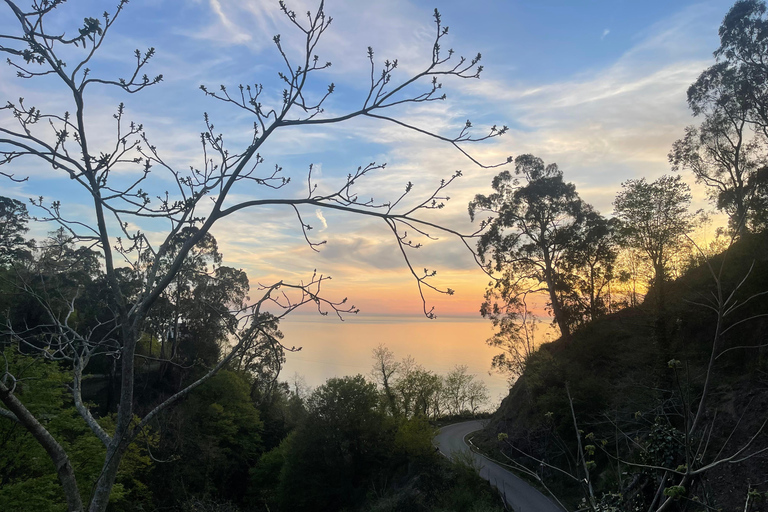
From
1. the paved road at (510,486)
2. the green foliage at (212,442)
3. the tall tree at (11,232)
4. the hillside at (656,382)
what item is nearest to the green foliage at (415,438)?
the paved road at (510,486)

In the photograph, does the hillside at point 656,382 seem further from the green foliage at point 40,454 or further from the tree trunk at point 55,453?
the green foliage at point 40,454

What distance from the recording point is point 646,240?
20.4 m

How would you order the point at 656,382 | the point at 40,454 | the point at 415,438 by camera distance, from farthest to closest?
the point at 415,438, the point at 40,454, the point at 656,382

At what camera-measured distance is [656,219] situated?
66.5 feet

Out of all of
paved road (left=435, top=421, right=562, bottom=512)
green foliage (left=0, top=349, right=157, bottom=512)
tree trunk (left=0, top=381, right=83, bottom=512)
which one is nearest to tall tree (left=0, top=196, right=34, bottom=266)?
tree trunk (left=0, top=381, right=83, bottom=512)

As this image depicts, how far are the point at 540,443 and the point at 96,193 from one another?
1940 cm

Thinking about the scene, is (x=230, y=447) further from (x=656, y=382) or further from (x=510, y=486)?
(x=656, y=382)

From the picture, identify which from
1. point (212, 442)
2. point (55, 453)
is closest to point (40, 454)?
point (212, 442)

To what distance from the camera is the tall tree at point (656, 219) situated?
19.8 m

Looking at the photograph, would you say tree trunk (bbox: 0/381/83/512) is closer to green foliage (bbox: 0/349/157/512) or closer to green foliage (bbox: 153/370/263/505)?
green foliage (bbox: 0/349/157/512)

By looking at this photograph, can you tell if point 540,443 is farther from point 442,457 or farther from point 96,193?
point 96,193

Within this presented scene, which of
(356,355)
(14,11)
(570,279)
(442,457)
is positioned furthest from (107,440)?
Answer: (356,355)

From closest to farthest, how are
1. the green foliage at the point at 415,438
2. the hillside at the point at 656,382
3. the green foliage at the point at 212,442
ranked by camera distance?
the hillside at the point at 656,382 → the green foliage at the point at 415,438 → the green foliage at the point at 212,442

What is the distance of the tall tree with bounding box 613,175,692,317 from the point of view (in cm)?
1975
